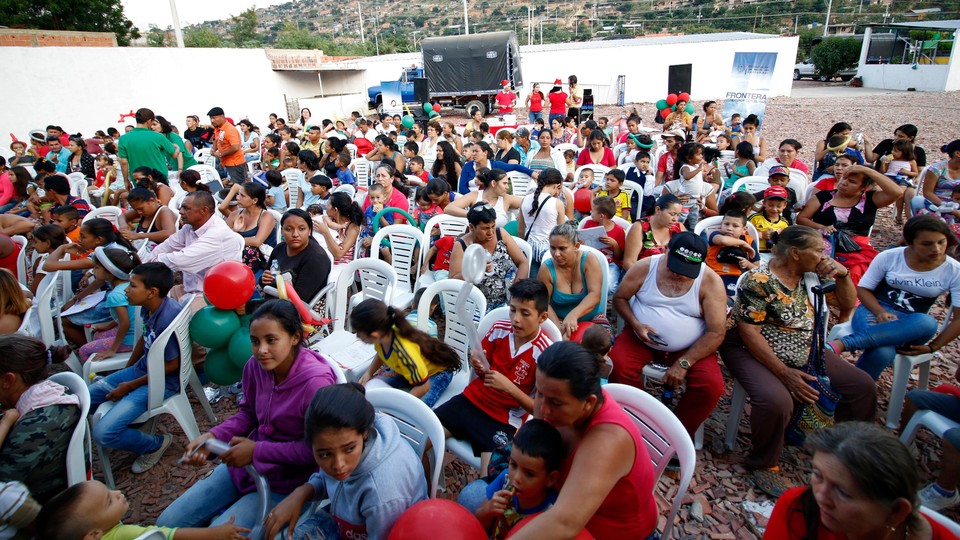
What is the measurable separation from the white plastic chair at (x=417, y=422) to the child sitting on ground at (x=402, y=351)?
0.43 m

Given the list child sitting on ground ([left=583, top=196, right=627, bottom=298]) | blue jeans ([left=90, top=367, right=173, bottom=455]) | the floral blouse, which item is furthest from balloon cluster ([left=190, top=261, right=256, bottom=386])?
the floral blouse

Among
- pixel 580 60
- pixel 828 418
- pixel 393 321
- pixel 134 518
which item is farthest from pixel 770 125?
pixel 134 518

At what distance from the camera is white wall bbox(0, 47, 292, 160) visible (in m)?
13.0

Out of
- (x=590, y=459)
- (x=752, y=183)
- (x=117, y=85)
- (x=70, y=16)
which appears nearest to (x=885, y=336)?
(x=590, y=459)

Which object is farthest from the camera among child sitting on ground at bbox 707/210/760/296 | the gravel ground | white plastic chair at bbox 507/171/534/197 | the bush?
the bush

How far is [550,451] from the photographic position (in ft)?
5.68

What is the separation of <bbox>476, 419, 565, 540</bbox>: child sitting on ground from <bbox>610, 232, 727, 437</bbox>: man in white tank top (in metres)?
1.50

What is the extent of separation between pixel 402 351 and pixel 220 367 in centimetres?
142

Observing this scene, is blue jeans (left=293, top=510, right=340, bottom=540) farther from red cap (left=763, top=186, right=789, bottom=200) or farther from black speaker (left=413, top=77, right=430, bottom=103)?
black speaker (left=413, top=77, right=430, bottom=103)

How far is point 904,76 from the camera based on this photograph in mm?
25906

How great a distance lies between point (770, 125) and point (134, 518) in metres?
18.7

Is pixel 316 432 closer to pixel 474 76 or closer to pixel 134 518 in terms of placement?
pixel 134 518

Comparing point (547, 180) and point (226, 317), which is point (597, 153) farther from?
point (226, 317)

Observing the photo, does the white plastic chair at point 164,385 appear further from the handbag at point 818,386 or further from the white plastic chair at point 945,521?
the handbag at point 818,386
